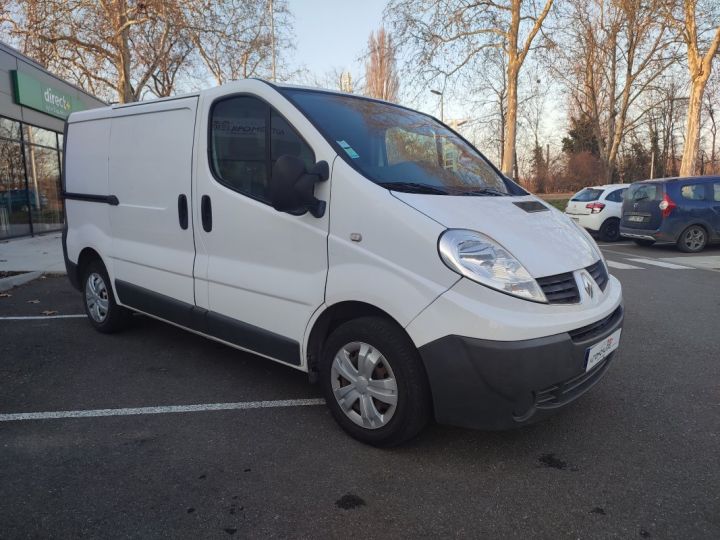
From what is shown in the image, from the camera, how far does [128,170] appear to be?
4.25 meters

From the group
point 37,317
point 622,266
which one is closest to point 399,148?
point 37,317

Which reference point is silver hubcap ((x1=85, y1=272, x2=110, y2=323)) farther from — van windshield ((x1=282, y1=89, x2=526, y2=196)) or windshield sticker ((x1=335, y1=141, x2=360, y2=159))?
windshield sticker ((x1=335, y1=141, x2=360, y2=159))

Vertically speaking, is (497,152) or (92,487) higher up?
(497,152)

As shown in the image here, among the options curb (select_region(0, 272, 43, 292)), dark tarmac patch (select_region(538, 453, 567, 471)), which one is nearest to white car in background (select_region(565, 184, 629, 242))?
dark tarmac patch (select_region(538, 453, 567, 471))

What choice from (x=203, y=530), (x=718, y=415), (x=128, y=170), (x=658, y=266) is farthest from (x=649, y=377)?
(x=658, y=266)

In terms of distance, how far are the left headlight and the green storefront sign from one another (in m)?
13.9

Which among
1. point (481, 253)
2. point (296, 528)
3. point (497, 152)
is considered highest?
point (497, 152)

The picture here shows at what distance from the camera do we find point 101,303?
4.91 m

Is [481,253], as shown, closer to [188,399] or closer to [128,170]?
[188,399]

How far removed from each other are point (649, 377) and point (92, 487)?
368cm

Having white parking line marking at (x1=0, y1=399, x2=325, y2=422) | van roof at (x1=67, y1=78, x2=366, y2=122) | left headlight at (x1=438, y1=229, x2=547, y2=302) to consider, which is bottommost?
white parking line marking at (x1=0, y1=399, x2=325, y2=422)

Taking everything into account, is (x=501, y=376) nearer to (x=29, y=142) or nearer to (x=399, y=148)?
(x=399, y=148)

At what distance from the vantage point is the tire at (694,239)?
11.4m

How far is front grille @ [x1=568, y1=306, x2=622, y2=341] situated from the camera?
2562 millimetres
